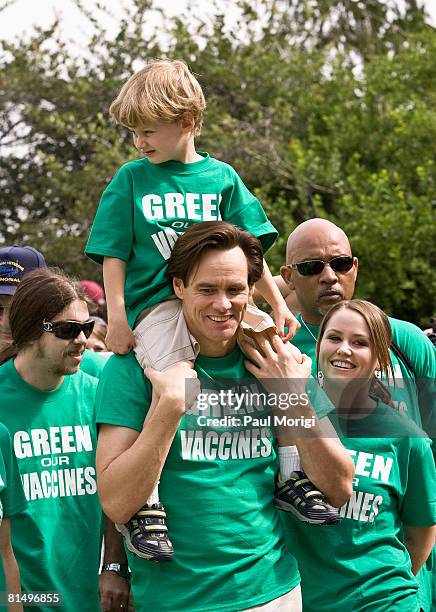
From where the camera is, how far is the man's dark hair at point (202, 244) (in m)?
3.64

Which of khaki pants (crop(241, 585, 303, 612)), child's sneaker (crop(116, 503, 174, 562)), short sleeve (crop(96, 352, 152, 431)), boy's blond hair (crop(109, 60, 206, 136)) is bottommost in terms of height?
khaki pants (crop(241, 585, 303, 612))

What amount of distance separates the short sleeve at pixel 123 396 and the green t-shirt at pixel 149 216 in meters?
0.34

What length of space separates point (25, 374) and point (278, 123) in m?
9.62

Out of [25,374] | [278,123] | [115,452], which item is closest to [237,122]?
[278,123]

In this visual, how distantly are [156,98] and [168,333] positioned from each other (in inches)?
36.9

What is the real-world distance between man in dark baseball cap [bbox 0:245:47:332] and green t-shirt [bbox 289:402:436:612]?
2120 mm

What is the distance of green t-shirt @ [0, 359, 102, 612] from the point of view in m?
4.14

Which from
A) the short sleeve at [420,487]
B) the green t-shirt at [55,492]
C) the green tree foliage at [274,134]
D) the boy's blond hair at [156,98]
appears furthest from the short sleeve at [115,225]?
the green tree foliage at [274,134]

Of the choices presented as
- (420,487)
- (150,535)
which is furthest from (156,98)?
(420,487)

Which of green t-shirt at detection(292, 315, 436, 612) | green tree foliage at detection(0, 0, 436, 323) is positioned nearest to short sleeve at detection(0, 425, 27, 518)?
green t-shirt at detection(292, 315, 436, 612)

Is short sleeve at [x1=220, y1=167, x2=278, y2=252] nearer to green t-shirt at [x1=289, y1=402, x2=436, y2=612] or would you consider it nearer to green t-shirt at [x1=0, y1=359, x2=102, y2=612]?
green t-shirt at [x1=289, y1=402, x2=436, y2=612]

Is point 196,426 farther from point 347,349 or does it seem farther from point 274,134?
point 274,134

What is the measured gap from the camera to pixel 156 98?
4020 mm

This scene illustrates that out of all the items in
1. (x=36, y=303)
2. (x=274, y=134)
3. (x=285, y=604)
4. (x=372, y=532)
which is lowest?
(x=285, y=604)
